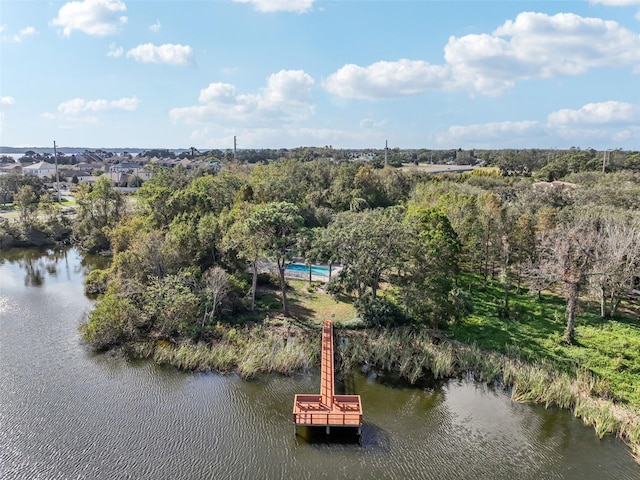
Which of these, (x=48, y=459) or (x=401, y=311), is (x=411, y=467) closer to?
(x=401, y=311)

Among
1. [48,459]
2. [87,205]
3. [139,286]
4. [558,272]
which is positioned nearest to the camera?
[48,459]

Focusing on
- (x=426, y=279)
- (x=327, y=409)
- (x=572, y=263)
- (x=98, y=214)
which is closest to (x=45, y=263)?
(x=98, y=214)

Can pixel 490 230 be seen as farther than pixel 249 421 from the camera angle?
Yes

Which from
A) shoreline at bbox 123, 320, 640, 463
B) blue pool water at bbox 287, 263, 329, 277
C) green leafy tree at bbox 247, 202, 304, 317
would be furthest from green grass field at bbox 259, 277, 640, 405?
green leafy tree at bbox 247, 202, 304, 317

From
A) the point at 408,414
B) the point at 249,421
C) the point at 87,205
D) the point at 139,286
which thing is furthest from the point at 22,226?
the point at 408,414

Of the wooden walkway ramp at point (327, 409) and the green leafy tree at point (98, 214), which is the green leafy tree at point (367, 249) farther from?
the green leafy tree at point (98, 214)

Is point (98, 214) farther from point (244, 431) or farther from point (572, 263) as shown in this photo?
point (572, 263)
